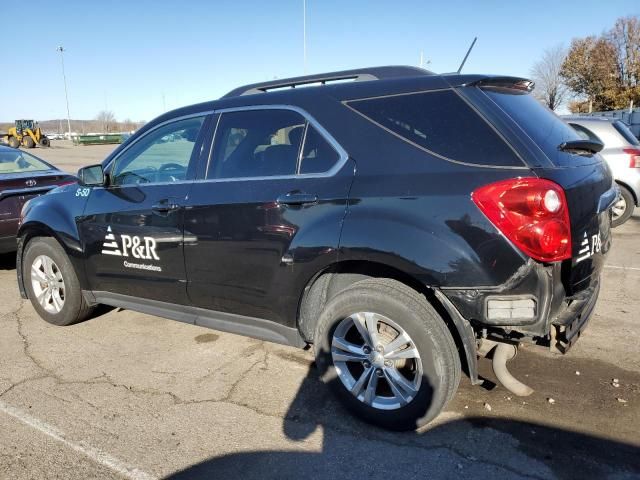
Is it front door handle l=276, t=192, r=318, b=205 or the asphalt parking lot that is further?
front door handle l=276, t=192, r=318, b=205

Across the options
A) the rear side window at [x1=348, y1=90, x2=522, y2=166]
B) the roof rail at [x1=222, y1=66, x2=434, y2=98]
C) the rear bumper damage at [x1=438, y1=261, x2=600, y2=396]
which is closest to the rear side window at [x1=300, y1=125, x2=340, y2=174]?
the rear side window at [x1=348, y1=90, x2=522, y2=166]

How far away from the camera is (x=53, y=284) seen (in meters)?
4.64

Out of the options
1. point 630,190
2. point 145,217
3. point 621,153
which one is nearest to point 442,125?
→ point 145,217

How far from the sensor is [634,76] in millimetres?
47281

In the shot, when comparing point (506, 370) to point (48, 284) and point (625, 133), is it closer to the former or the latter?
point (48, 284)

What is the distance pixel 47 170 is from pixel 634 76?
53014mm

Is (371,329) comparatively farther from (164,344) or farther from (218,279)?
(164,344)

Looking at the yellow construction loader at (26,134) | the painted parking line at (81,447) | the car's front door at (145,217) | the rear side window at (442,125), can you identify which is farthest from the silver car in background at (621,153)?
the yellow construction loader at (26,134)

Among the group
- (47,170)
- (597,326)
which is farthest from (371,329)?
(47,170)

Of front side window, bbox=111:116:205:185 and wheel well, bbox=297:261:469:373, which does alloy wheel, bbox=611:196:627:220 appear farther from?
front side window, bbox=111:116:205:185

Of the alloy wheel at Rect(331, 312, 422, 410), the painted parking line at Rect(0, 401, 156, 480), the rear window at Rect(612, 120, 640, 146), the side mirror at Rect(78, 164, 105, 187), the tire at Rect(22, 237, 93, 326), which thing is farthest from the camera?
the rear window at Rect(612, 120, 640, 146)

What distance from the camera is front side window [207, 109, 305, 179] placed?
128 inches

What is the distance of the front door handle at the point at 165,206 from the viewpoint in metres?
3.60

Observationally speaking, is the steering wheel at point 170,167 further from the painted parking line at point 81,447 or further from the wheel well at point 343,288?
the painted parking line at point 81,447
